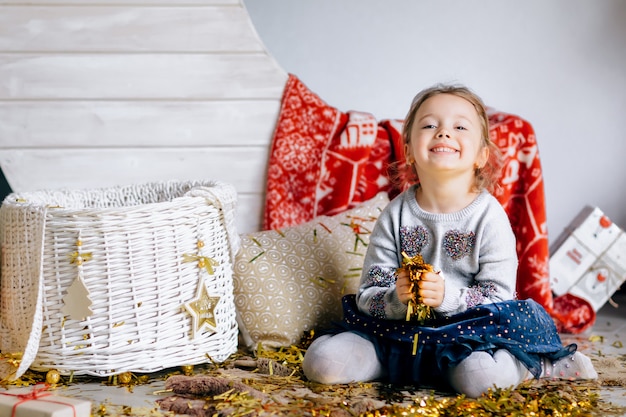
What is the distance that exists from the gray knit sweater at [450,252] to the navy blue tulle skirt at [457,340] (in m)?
0.03

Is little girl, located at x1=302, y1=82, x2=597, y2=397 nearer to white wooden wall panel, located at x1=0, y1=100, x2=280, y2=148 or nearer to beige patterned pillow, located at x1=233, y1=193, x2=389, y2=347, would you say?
beige patterned pillow, located at x1=233, y1=193, x2=389, y2=347

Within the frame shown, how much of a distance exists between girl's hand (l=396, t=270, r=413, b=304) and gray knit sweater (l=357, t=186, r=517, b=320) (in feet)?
0.15

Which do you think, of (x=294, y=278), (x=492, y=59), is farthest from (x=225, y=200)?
(x=492, y=59)

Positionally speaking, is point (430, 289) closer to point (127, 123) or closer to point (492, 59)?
point (127, 123)

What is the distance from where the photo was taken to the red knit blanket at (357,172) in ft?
6.72

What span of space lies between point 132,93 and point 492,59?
1146mm

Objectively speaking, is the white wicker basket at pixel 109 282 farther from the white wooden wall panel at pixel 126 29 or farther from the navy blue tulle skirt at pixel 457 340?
the white wooden wall panel at pixel 126 29

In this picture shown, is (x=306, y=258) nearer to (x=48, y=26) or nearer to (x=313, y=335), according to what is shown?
(x=313, y=335)

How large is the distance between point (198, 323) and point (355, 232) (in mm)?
498

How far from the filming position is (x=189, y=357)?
1.57 m

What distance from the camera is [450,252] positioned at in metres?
1.58

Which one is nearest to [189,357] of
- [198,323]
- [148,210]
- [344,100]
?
[198,323]

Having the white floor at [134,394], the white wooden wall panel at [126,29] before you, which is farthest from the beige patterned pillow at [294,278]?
the white wooden wall panel at [126,29]

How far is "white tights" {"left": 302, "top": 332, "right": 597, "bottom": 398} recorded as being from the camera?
1.41m
